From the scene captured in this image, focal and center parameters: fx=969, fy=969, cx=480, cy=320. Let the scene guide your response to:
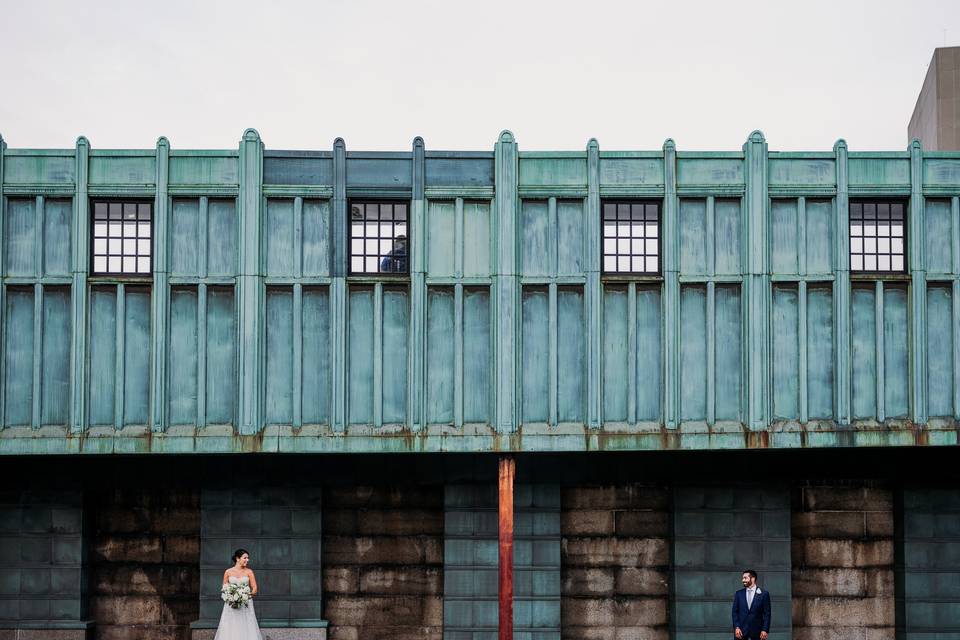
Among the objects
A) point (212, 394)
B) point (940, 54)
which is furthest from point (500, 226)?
point (940, 54)

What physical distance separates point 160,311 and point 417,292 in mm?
4478

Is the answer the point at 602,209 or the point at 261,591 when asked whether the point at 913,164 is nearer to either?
the point at 602,209

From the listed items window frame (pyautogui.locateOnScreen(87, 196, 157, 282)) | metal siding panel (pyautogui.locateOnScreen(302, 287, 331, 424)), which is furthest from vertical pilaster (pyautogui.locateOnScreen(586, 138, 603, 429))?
window frame (pyautogui.locateOnScreen(87, 196, 157, 282))

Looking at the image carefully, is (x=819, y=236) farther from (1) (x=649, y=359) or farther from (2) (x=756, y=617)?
(2) (x=756, y=617)

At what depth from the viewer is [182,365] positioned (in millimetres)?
16984

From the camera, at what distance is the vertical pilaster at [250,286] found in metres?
16.8

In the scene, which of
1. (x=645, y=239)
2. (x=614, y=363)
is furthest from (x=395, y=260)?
(x=645, y=239)

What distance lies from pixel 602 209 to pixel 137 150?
828cm

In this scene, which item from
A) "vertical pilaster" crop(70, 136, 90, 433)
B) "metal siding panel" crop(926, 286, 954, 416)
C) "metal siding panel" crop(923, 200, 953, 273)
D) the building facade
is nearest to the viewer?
"vertical pilaster" crop(70, 136, 90, 433)

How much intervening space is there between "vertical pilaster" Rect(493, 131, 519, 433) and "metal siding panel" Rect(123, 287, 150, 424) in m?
6.13

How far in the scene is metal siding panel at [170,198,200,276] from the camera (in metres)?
17.0

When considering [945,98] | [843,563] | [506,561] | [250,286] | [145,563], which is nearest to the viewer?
[506,561]

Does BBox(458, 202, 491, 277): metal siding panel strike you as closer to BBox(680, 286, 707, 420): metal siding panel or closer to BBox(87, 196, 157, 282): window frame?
BBox(680, 286, 707, 420): metal siding panel

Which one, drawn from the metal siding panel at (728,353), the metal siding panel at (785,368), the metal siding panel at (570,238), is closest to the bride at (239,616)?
the metal siding panel at (570,238)
